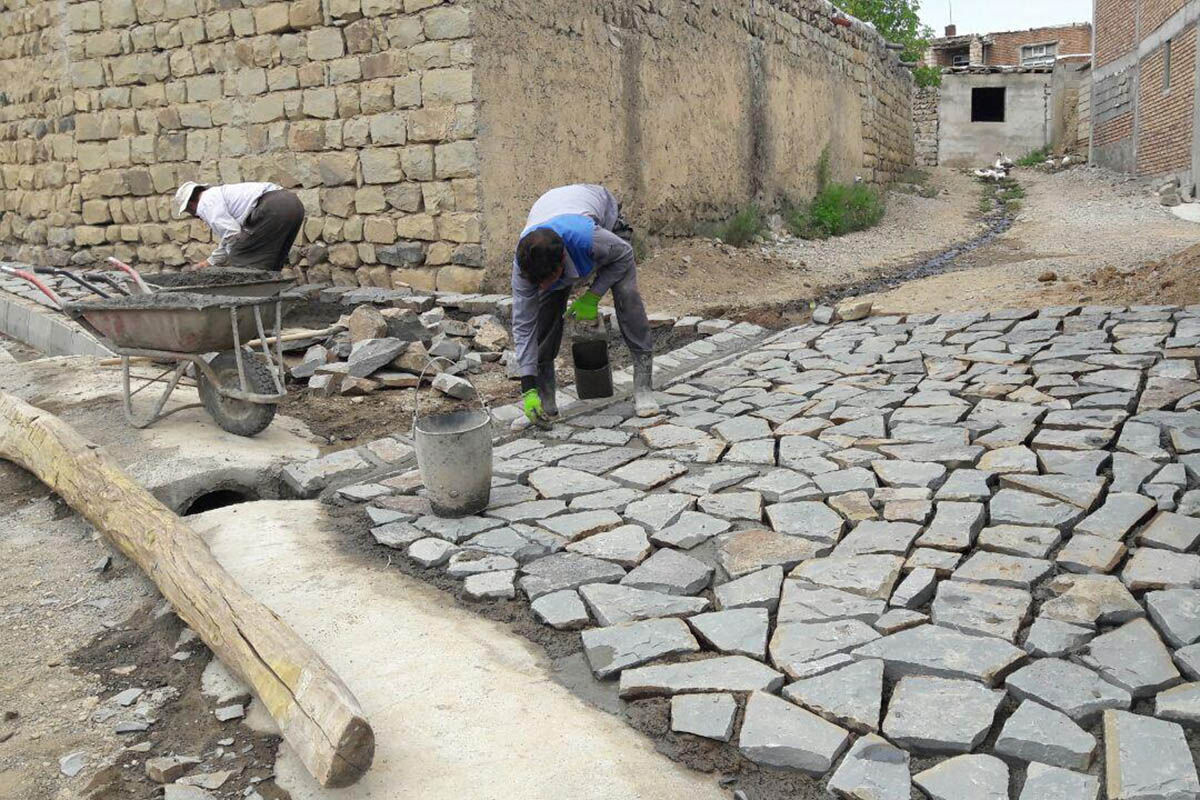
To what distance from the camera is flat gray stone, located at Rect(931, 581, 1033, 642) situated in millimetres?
2875

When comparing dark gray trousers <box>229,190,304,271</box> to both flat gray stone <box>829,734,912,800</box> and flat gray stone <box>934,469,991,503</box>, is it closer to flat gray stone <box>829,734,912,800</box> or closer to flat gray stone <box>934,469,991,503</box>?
flat gray stone <box>934,469,991,503</box>

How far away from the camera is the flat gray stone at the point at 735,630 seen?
290 cm

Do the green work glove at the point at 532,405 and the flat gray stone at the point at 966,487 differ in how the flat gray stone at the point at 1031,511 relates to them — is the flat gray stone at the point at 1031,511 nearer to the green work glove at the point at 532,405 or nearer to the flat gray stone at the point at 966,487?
the flat gray stone at the point at 966,487

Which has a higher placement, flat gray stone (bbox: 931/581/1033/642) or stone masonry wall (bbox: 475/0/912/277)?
stone masonry wall (bbox: 475/0/912/277)

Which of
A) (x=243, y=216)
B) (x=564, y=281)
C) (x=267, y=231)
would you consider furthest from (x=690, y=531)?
(x=243, y=216)

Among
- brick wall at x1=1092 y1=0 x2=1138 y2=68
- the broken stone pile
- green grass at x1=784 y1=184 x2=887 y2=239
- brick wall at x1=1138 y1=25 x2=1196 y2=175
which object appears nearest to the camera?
the broken stone pile

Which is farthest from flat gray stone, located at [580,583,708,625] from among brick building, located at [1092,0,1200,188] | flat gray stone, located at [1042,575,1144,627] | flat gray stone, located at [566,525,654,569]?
brick building, located at [1092,0,1200,188]

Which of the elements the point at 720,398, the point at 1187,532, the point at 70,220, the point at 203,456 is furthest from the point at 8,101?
the point at 1187,532

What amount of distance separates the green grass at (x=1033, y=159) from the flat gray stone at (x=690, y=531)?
88.8 ft

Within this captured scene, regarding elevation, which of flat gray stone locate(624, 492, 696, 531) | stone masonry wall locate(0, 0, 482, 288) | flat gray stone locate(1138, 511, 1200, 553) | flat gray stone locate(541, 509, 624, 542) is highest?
stone masonry wall locate(0, 0, 482, 288)

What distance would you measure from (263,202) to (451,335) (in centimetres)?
172

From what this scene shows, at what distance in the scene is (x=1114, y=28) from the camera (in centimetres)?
2119

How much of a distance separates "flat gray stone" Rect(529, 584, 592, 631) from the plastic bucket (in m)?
2.65

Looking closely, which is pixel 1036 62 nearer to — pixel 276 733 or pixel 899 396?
pixel 899 396
